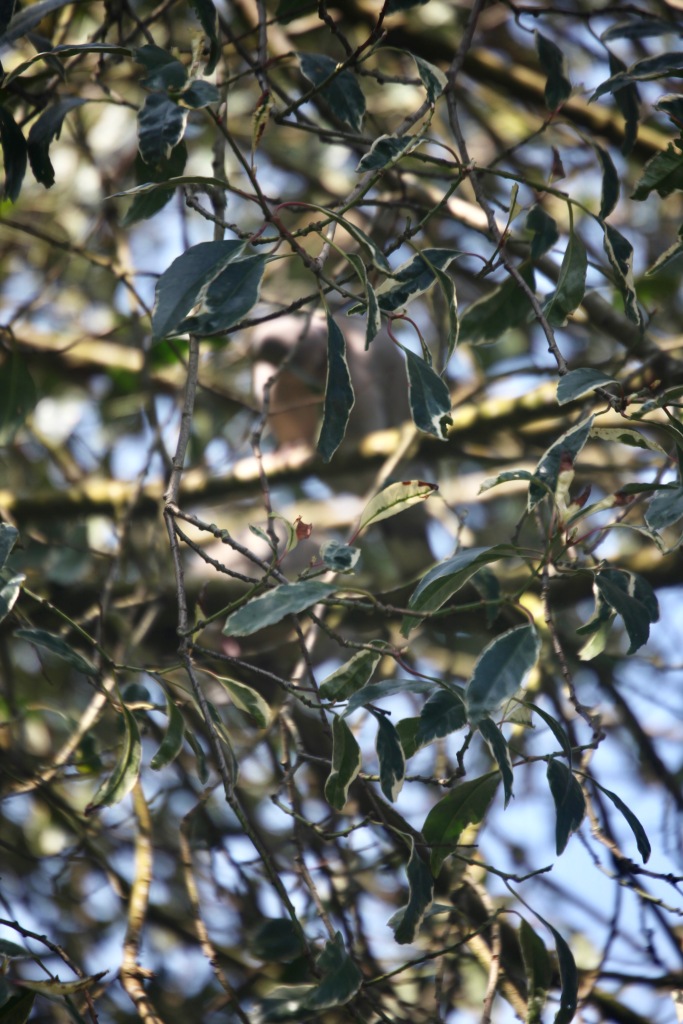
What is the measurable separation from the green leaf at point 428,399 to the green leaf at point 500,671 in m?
0.22

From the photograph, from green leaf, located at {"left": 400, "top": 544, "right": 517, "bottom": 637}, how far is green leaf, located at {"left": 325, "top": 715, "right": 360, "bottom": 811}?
0.12 m

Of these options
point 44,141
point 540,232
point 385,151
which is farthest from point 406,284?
point 44,141

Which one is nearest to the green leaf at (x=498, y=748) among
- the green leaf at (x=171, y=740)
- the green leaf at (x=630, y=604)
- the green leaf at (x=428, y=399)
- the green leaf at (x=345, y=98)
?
the green leaf at (x=630, y=604)

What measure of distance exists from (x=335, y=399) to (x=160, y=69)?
1.21 ft

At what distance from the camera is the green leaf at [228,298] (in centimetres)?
89

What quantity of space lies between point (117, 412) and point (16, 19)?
6.17ft

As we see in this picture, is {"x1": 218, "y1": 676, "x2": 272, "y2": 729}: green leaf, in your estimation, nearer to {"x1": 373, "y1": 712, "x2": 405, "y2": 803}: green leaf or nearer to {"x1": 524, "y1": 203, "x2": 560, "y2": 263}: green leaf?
{"x1": 373, "y1": 712, "x2": 405, "y2": 803}: green leaf

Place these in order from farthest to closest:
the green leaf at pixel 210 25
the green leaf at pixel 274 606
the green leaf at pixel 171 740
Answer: the green leaf at pixel 171 740 → the green leaf at pixel 210 25 → the green leaf at pixel 274 606

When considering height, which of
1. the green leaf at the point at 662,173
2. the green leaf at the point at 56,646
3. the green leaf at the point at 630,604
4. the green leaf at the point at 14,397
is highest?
the green leaf at the point at 14,397

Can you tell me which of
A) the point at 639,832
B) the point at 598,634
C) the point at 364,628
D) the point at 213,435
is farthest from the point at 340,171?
the point at 639,832

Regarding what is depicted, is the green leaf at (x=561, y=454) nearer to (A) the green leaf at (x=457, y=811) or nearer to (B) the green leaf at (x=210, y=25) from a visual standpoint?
(A) the green leaf at (x=457, y=811)

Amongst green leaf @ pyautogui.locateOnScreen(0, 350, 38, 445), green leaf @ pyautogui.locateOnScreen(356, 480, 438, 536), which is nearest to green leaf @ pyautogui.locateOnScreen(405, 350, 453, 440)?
green leaf @ pyautogui.locateOnScreen(356, 480, 438, 536)

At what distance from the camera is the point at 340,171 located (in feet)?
10.1

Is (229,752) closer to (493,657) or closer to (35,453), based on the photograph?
(493,657)
